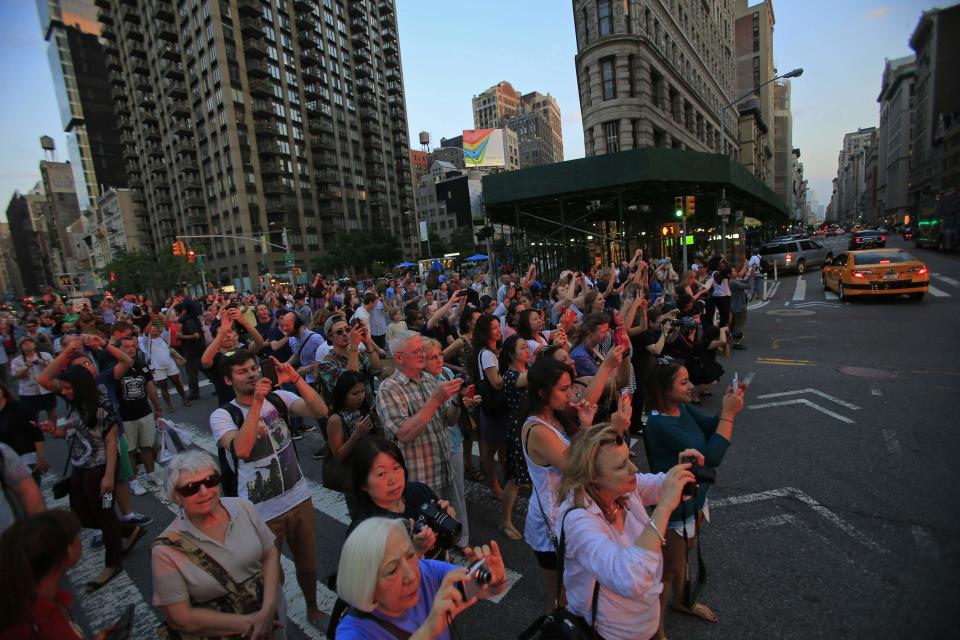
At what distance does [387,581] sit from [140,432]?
5.67 metres

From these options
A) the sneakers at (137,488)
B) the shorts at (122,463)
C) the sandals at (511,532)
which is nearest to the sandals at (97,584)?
the shorts at (122,463)

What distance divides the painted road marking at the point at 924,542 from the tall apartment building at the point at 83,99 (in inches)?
5256

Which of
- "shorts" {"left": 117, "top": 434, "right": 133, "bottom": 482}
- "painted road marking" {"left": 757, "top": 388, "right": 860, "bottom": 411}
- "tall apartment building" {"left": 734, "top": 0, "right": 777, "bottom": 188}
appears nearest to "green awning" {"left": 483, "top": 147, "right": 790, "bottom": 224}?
"painted road marking" {"left": 757, "top": 388, "right": 860, "bottom": 411}

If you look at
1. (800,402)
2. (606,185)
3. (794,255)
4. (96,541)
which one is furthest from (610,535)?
(794,255)

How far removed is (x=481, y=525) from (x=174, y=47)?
84689 millimetres

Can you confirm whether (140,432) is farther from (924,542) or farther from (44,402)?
(924,542)

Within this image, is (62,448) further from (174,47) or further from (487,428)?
(174,47)

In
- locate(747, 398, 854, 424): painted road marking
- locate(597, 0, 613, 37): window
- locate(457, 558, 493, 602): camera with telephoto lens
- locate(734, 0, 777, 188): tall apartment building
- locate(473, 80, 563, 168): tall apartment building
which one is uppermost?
locate(473, 80, 563, 168): tall apartment building

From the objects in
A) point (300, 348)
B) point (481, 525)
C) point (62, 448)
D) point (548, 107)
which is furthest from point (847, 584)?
point (548, 107)

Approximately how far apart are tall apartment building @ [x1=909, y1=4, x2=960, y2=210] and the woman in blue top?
6.32m

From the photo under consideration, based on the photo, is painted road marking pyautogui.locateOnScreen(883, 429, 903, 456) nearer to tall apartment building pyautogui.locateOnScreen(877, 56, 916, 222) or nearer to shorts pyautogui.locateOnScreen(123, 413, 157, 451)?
shorts pyautogui.locateOnScreen(123, 413, 157, 451)

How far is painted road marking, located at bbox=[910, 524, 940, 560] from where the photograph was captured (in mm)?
3436

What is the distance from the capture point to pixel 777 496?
4402 millimetres

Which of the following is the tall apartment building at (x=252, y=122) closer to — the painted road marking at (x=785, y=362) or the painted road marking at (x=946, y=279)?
the painted road marking at (x=785, y=362)
